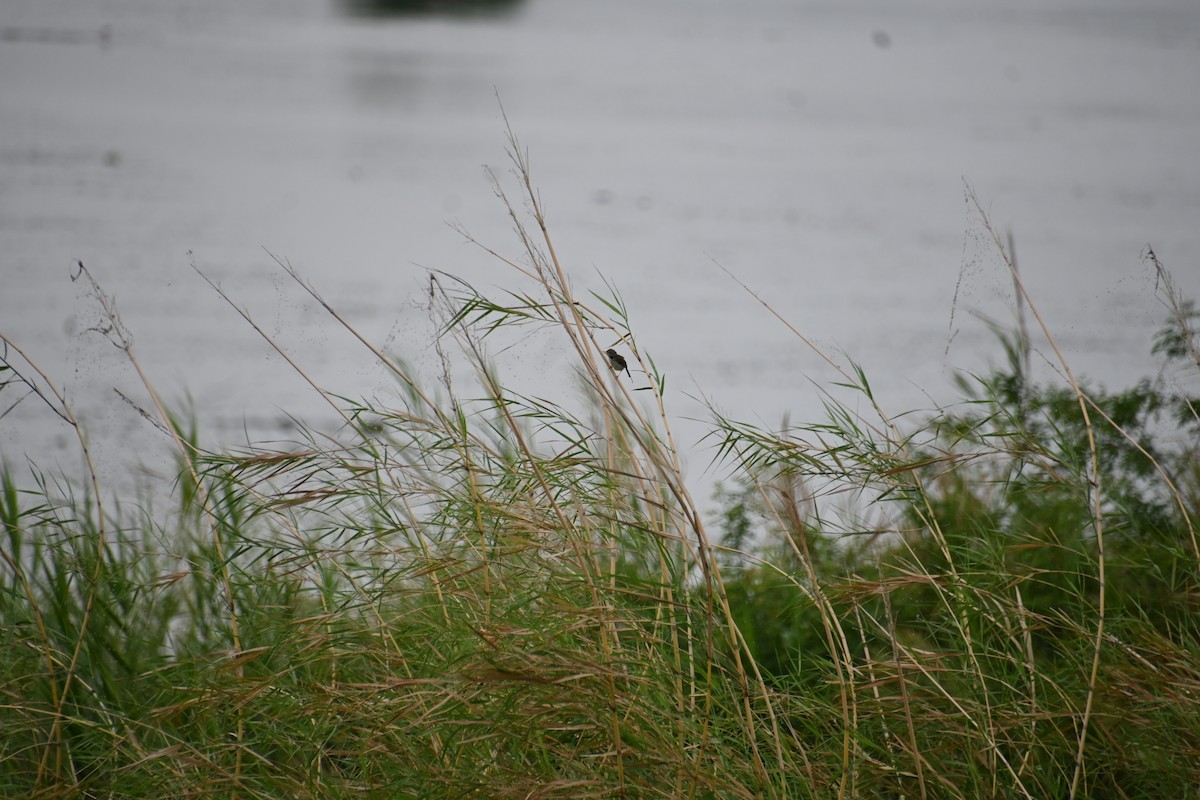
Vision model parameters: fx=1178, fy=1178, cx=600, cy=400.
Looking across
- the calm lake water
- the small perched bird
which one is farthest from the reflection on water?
the small perched bird

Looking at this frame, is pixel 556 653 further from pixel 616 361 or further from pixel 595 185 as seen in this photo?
pixel 595 185

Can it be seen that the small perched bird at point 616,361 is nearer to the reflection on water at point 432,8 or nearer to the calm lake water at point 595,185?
the calm lake water at point 595,185

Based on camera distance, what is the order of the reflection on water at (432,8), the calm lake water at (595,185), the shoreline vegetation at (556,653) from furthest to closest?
the reflection on water at (432,8)
the calm lake water at (595,185)
the shoreline vegetation at (556,653)

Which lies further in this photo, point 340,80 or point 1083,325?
point 340,80

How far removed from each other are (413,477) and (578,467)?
1.09 feet

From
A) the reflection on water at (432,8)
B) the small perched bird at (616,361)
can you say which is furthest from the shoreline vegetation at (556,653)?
the reflection on water at (432,8)

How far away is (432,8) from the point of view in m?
12.0

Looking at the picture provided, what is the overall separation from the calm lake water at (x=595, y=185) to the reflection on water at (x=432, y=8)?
8.2 inches

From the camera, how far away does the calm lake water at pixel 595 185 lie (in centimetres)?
515

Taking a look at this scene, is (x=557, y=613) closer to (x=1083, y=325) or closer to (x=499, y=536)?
(x=499, y=536)

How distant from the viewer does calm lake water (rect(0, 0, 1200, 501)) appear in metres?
5.15

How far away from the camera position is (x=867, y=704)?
1.97 m

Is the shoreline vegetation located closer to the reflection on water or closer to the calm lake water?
the calm lake water

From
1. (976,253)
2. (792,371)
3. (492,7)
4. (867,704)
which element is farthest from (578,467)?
(492,7)
